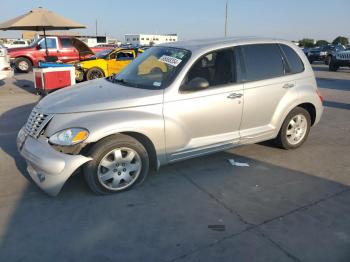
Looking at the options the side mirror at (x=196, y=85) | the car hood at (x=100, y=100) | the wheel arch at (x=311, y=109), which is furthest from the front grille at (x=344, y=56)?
the car hood at (x=100, y=100)

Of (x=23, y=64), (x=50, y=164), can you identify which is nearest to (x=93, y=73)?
(x=23, y=64)

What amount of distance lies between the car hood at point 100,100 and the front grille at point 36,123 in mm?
64

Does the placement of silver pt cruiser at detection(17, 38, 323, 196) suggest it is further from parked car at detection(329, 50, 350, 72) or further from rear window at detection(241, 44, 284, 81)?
parked car at detection(329, 50, 350, 72)

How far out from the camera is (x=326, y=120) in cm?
758

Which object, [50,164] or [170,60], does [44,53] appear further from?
[50,164]

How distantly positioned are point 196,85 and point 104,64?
970cm

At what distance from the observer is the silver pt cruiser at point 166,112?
12.1 ft

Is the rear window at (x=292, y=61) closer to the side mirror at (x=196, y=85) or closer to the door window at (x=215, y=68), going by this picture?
the door window at (x=215, y=68)

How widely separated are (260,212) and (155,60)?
2.48 m

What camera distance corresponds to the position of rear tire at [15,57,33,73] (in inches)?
681

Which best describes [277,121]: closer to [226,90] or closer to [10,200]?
[226,90]

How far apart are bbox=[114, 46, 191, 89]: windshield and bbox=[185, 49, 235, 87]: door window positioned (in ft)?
0.63

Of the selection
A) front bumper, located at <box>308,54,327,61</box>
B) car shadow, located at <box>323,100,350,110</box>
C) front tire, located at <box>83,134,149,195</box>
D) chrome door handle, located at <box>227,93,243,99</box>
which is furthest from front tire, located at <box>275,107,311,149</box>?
front bumper, located at <box>308,54,327,61</box>

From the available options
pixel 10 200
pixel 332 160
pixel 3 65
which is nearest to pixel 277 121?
pixel 332 160
